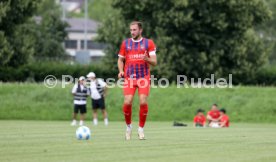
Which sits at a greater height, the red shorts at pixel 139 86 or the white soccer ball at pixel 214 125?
the red shorts at pixel 139 86

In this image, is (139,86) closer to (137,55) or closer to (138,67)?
(138,67)

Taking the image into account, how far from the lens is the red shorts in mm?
16562

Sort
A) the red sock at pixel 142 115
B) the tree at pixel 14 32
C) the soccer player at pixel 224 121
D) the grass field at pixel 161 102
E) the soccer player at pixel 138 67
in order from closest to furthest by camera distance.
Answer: the soccer player at pixel 138 67 < the red sock at pixel 142 115 < the soccer player at pixel 224 121 < the grass field at pixel 161 102 < the tree at pixel 14 32

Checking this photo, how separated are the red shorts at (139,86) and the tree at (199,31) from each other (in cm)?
4034

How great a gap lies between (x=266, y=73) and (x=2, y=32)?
24.7m

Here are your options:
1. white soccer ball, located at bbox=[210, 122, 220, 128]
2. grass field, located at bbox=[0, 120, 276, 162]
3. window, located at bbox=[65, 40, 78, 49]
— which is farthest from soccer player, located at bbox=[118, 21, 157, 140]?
window, located at bbox=[65, 40, 78, 49]

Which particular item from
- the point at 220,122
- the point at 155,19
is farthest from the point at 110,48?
the point at 220,122

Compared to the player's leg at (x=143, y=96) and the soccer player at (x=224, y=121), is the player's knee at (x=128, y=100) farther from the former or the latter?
the soccer player at (x=224, y=121)

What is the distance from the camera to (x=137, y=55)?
1656cm

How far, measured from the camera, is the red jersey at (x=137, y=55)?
16562 millimetres

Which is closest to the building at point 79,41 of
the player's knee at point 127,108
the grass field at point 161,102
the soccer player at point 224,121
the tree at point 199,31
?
the tree at point 199,31

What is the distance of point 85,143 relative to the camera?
48.8ft

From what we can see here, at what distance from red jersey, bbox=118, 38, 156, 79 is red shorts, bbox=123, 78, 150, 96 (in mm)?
87

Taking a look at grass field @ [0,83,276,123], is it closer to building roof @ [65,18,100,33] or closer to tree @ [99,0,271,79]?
tree @ [99,0,271,79]
